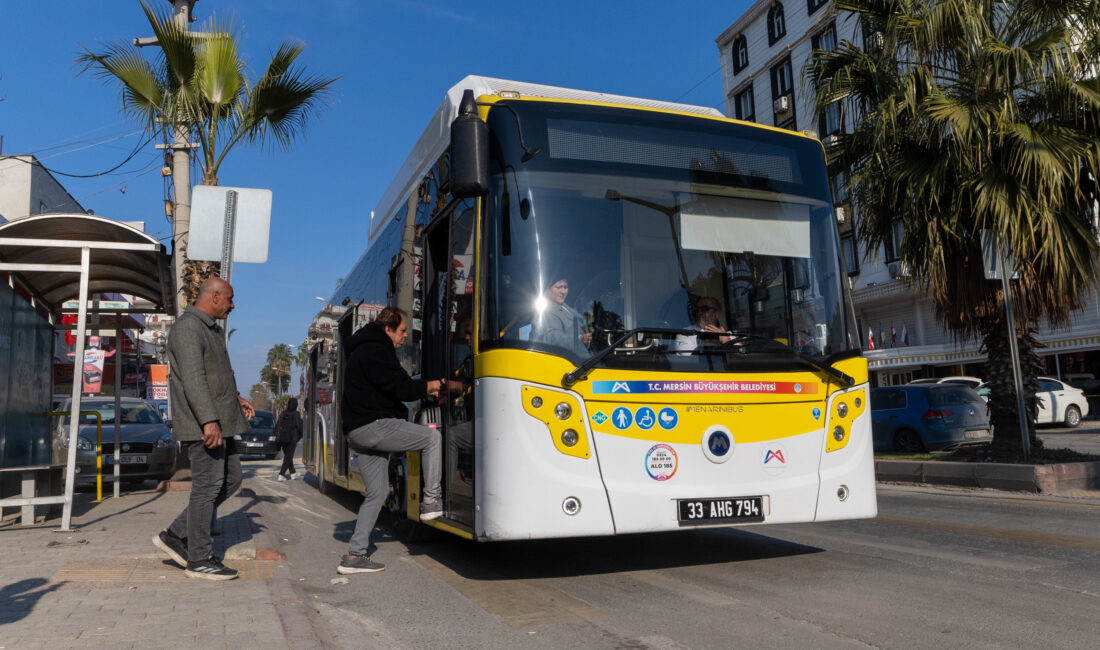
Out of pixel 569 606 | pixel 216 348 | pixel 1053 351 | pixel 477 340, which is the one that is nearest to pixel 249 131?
pixel 216 348

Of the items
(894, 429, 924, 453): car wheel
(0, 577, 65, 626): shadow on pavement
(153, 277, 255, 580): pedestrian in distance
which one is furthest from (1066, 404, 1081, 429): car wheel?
(0, 577, 65, 626): shadow on pavement

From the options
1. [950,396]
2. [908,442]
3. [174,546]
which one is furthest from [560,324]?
[950,396]

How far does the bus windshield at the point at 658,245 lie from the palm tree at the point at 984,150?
6.06 m

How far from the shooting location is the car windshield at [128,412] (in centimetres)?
1584

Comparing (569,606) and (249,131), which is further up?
(249,131)

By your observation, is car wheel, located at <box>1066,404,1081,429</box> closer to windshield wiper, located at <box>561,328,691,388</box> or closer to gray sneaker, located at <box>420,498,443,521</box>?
windshield wiper, located at <box>561,328,691,388</box>

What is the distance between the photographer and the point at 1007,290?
38.3ft

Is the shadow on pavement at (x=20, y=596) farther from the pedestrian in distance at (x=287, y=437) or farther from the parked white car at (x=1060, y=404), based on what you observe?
the parked white car at (x=1060, y=404)

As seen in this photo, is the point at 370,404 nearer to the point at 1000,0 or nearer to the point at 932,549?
the point at 932,549

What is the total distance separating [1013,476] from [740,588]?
7092mm

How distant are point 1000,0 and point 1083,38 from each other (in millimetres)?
1177

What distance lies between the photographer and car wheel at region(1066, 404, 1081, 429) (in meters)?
24.9

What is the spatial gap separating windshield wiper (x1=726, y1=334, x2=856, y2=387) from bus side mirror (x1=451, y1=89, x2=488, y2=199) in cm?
199

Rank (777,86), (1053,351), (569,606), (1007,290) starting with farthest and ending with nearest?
(777,86) < (1053,351) < (1007,290) < (569,606)
